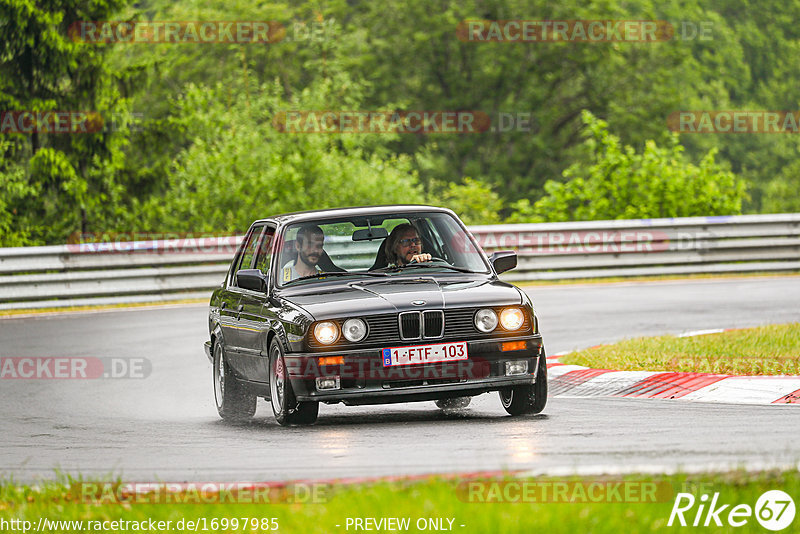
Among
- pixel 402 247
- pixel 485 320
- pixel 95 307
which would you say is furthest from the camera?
pixel 95 307

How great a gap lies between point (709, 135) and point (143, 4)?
30010 millimetres

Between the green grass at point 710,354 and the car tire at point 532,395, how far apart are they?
2055mm

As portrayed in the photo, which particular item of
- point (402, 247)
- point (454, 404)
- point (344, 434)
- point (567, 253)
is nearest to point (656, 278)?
point (567, 253)

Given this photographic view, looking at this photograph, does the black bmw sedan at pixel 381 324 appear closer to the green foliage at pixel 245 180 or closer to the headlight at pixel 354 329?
the headlight at pixel 354 329

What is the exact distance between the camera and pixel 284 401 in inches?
365

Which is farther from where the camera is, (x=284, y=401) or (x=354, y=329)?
(x=284, y=401)

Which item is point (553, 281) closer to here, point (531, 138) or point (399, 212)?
point (399, 212)

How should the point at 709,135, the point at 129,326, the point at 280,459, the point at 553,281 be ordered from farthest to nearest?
the point at 709,135 → the point at 553,281 → the point at 129,326 → the point at 280,459

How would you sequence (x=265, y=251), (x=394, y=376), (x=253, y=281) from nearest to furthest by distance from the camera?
1. (x=394, y=376)
2. (x=253, y=281)
3. (x=265, y=251)

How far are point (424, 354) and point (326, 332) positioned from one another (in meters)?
0.65

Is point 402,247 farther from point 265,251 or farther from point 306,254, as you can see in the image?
point 265,251

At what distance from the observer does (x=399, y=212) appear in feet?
34.6

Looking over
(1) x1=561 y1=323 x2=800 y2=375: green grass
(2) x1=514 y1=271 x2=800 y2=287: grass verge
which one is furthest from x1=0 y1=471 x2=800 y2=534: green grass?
(2) x1=514 y1=271 x2=800 y2=287: grass verge

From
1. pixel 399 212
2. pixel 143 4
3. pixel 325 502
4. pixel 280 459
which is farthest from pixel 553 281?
pixel 143 4
